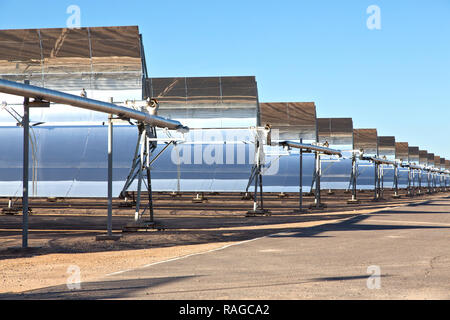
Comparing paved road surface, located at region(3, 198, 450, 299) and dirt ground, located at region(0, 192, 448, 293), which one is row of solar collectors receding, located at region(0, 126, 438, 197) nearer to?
dirt ground, located at region(0, 192, 448, 293)

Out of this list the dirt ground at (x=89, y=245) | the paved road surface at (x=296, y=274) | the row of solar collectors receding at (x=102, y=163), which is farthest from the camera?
the row of solar collectors receding at (x=102, y=163)

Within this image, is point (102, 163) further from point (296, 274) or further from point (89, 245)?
point (296, 274)

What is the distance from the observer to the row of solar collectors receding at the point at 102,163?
41.2m

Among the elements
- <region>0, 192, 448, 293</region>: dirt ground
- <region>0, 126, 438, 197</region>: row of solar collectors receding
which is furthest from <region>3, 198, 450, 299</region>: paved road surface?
<region>0, 126, 438, 197</region>: row of solar collectors receding

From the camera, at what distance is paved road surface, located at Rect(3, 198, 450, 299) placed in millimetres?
9773

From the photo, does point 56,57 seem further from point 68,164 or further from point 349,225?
point 349,225

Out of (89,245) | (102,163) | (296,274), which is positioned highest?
(102,163)

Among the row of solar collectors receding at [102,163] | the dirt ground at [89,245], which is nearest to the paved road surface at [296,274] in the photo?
the dirt ground at [89,245]

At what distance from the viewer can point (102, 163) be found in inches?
1660

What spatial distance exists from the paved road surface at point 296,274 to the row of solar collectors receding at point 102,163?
744 inches

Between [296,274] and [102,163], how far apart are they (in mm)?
31488

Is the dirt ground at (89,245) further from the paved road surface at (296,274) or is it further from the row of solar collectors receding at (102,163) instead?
the row of solar collectors receding at (102,163)

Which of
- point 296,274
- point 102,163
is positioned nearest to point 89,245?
point 296,274

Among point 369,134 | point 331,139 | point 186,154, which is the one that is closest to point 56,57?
point 186,154
